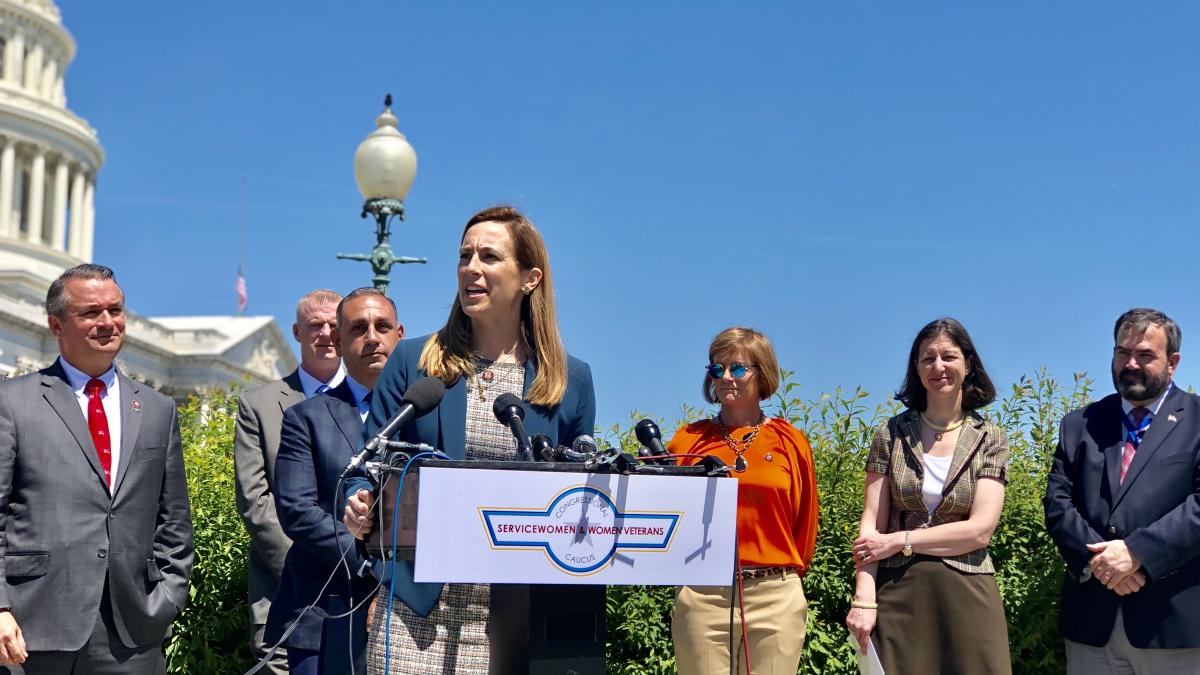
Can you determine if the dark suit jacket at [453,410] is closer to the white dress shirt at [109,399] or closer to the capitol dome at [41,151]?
the white dress shirt at [109,399]

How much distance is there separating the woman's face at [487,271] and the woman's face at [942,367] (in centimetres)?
225

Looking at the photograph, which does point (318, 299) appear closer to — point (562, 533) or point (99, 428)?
point (99, 428)

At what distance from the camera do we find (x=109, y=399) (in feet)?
16.9

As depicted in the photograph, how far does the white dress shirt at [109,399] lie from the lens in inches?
199

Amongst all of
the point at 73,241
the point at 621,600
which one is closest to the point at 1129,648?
the point at 621,600

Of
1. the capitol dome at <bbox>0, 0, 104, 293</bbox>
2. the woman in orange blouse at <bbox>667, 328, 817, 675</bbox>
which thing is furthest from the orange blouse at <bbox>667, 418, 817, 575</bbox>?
the capitol dome at <bbox>0, 0, 104, 293</bbox>

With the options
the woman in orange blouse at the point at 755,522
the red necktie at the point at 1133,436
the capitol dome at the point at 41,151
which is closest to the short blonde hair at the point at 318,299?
the woman in orange blouse at the point at 755,522

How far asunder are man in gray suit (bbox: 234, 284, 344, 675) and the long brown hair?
172cm

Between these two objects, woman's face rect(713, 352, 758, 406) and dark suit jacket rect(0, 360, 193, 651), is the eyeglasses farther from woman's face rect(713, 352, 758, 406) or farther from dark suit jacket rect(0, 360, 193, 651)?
dark suit jacket rect(0, 360, 193, 651)

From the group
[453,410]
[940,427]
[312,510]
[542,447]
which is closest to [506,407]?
[542,447]

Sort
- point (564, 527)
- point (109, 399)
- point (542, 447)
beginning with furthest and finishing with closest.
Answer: point (109, 399) → point (542, 447) → point (564, 527)

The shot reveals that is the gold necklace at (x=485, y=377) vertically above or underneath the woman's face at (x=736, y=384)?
underneath

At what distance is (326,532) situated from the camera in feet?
15.5

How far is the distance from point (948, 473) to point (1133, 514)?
83 centimetres
